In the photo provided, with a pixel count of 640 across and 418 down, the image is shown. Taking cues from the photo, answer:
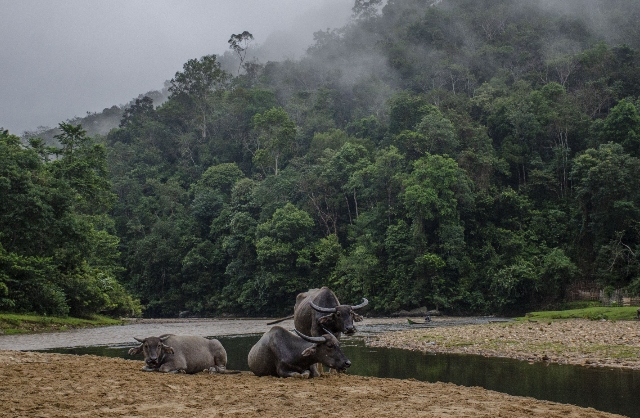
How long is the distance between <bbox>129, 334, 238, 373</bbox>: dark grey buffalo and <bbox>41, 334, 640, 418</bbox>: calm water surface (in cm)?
169

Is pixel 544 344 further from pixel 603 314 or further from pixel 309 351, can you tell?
pixel 603 314

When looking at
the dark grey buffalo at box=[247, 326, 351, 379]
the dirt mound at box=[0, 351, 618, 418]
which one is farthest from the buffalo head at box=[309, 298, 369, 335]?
the dirt mound at box=[0, 351, 618, 418]

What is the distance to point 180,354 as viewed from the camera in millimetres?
12008

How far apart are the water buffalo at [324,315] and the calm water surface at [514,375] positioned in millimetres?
1596

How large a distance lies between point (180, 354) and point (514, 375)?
6.88m

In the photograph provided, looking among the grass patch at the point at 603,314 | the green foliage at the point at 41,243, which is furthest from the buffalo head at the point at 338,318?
the grass patch at the point at 603,314

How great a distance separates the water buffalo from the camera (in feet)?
38.5

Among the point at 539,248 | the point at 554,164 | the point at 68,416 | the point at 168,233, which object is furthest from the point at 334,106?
the point at 68,416

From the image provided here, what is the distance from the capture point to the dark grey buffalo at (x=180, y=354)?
460 inches

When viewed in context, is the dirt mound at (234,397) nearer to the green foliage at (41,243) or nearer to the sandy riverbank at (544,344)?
the sandy riverbank at (544,344)

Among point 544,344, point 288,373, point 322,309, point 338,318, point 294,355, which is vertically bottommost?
point 544,344

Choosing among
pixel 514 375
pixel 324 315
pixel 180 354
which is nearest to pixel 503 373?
pixel 514 375

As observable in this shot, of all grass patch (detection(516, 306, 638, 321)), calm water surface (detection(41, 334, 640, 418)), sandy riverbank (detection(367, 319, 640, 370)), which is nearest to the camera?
calm water surface (detection(41, 334, 640, 418))

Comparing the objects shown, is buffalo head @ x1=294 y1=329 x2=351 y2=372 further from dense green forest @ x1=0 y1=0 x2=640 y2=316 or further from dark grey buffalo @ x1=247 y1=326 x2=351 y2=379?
dense green forest @ x1=0 y1=0 x2=640 y2=316
